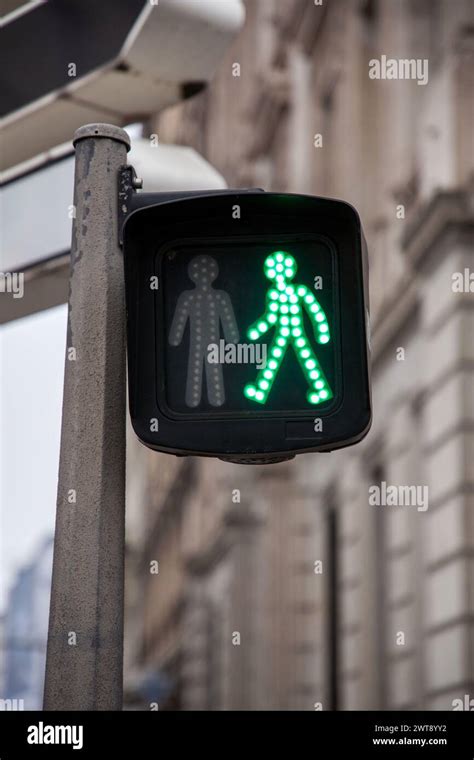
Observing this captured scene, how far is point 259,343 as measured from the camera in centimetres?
292

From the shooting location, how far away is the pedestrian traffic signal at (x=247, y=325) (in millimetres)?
2863

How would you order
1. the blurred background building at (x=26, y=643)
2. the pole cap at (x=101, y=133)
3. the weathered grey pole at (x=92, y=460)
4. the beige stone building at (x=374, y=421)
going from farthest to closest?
the blurred background building at (x=26, y=643), the beige stone building at (x=374, y=421), the pole cap at (x=101, y=133), the weathered grey pole at (x=92, y=460)

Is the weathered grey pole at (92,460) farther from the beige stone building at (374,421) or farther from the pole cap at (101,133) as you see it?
the beige stone building at (374,421)

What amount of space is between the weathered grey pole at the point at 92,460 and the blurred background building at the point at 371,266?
809mm

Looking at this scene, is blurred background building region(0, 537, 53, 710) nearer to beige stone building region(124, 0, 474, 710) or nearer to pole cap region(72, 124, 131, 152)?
beige stone building region(124, 0, 474, 710)

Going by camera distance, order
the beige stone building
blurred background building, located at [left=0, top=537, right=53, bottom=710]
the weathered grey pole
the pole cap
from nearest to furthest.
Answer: the weathered grey pole, the pole cap, the beige stone building, blurred background building, located at [left=0, top=537, right=53, bottom=710]

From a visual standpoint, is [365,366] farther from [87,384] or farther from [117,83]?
[117,83]

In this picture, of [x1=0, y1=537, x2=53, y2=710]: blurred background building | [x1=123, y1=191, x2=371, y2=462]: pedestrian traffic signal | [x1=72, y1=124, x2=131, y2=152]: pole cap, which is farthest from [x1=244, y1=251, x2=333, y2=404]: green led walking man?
[x1=0, y1=537, x2=53, y2=710]: blurred background building

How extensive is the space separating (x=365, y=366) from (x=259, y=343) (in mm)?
229

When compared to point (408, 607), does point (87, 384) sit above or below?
below

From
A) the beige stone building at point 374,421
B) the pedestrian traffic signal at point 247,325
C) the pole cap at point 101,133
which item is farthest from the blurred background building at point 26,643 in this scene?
the pedestrian traffic signal at point 247,325

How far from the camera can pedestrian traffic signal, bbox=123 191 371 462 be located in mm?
2863
